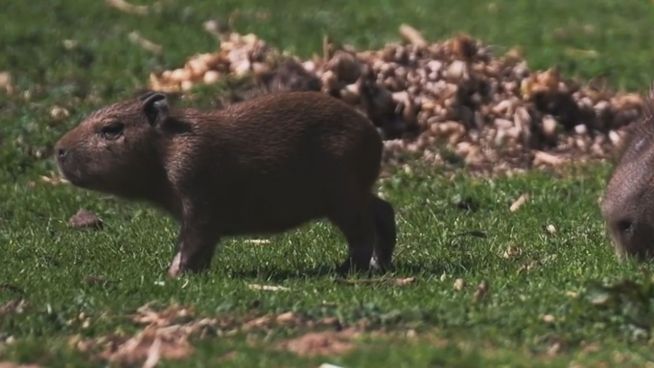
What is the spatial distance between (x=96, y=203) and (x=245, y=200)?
366 cm

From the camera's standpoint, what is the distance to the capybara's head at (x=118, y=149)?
960 centimetres

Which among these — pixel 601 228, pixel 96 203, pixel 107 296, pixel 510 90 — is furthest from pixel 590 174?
pixel 107 296

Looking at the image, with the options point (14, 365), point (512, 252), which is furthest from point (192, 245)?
point (14, 365)

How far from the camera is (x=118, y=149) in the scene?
967cm

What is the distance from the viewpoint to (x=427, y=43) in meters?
16.5

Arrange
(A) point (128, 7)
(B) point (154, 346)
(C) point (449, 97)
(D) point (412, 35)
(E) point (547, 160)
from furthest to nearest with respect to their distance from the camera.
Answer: (A) point (128, 7)
(D) point (412, 35)
(C) point (449, 97)
(E) point (547, 160)
(B) point (154, 346)

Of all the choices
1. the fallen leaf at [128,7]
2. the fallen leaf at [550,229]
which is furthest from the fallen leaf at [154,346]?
the fallen leaf at [128,7]

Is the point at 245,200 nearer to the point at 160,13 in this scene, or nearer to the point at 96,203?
the point at 96,203

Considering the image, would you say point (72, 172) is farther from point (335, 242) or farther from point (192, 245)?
point (335, 242)

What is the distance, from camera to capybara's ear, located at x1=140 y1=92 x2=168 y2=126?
31.4ft

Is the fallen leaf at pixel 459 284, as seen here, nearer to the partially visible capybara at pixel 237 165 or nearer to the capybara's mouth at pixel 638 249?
the partially visible capybara at pixel 237 165

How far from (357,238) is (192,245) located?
3.02ft

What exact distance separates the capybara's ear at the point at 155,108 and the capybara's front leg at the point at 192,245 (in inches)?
22.7

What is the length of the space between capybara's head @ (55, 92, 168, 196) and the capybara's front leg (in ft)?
1.27
